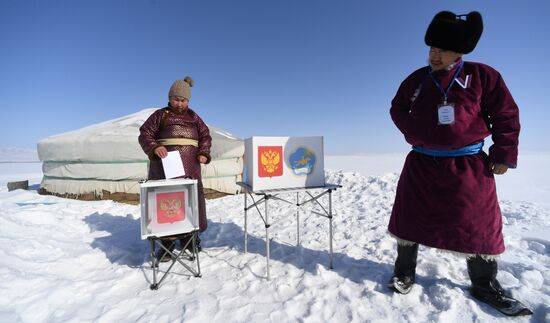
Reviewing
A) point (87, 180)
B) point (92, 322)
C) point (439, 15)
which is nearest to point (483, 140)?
point (439, 15)

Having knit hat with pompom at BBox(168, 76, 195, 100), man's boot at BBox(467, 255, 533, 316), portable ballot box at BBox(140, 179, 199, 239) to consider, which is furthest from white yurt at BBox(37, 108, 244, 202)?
man's boot at BBox(467, 255, 533, 316)

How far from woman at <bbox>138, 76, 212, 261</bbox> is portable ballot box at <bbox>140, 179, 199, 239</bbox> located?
1.09 ft

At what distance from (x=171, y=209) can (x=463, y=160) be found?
226cm

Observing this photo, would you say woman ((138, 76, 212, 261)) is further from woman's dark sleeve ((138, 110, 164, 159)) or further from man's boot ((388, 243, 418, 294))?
man's boot ((388, 243, 418, 294))

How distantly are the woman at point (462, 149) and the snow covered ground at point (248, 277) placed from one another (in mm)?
277

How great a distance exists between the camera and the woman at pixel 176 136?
2561mm

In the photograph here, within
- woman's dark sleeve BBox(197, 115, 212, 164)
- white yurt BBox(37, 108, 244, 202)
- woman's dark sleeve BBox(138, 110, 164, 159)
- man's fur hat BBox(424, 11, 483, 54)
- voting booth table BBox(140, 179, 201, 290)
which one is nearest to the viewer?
man's fur hat BBox(424, 11, 483, 54)

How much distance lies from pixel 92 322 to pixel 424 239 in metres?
2.23

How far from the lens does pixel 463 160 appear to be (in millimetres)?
1708

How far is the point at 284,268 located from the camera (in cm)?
237

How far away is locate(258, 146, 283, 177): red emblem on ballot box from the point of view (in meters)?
2.18

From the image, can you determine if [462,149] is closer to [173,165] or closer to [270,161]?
[270,161]

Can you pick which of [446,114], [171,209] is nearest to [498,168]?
[446,114]

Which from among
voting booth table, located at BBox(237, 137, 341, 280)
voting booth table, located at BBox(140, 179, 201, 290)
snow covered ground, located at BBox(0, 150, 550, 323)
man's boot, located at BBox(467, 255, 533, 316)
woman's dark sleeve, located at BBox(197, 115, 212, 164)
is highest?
woman's dark sleeve, located at BBox(197, 115, 212, 164)
